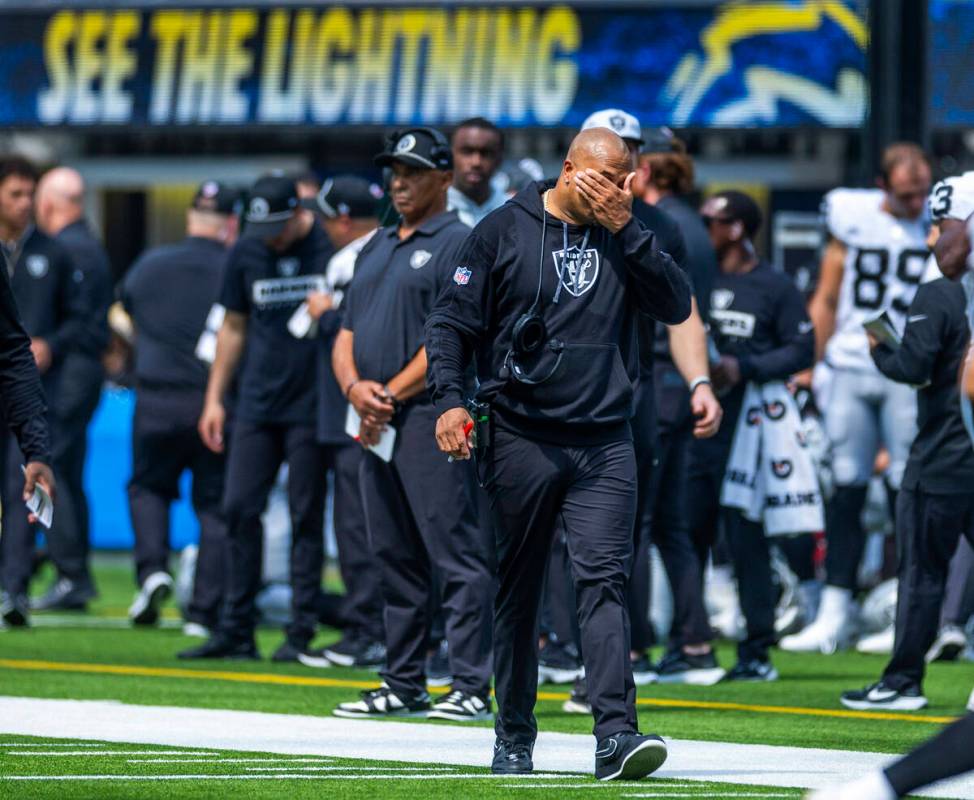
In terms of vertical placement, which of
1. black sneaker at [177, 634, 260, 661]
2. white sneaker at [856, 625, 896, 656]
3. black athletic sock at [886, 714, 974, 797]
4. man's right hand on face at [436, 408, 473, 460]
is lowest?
white sneaker at [856, 625, 896, 656]

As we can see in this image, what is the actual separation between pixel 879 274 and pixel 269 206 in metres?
3.07

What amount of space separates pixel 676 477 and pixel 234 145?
870cm

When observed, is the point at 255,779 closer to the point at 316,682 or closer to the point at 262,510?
the point at 316,682

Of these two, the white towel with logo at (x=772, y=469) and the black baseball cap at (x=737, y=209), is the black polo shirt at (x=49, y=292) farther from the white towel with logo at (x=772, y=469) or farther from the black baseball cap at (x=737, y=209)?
the white towel with logo at (x=772, y=469)

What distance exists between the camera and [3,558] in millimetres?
12648

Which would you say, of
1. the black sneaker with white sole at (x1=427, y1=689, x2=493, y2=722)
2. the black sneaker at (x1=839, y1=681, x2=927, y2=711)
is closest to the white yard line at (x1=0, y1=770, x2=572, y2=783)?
the black sneaker with white sole at (x1=427, y1=689, x2=493, y2=722)

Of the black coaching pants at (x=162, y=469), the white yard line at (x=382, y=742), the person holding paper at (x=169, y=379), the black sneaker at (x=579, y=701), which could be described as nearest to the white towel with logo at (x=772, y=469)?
the black sneaker at (x=579, y=701)

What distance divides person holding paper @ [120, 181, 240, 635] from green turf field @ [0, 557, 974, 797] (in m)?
0.44

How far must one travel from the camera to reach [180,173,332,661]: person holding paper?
10.8 meters

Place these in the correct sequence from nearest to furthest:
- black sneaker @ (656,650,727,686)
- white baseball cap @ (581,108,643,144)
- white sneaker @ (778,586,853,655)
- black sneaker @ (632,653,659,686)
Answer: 1. white baseball cap @ (581,108,643,144)
2. black sneaker @ (632,653,659,686)
3. black sneaker @ (656,650,727,686)
4. white sneaker @ (778,586,853,655)

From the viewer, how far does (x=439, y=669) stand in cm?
1019

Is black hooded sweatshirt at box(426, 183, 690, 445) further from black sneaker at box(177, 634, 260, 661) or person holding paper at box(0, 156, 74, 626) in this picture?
person holding paper at box(0, 156, 74, 626)

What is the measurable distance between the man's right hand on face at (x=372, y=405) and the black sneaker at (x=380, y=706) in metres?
0.99

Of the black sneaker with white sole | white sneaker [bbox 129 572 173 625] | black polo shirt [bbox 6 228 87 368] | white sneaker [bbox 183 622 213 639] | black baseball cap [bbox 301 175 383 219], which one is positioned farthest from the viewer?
black polo shirt [bbox 6 228 87 368]
